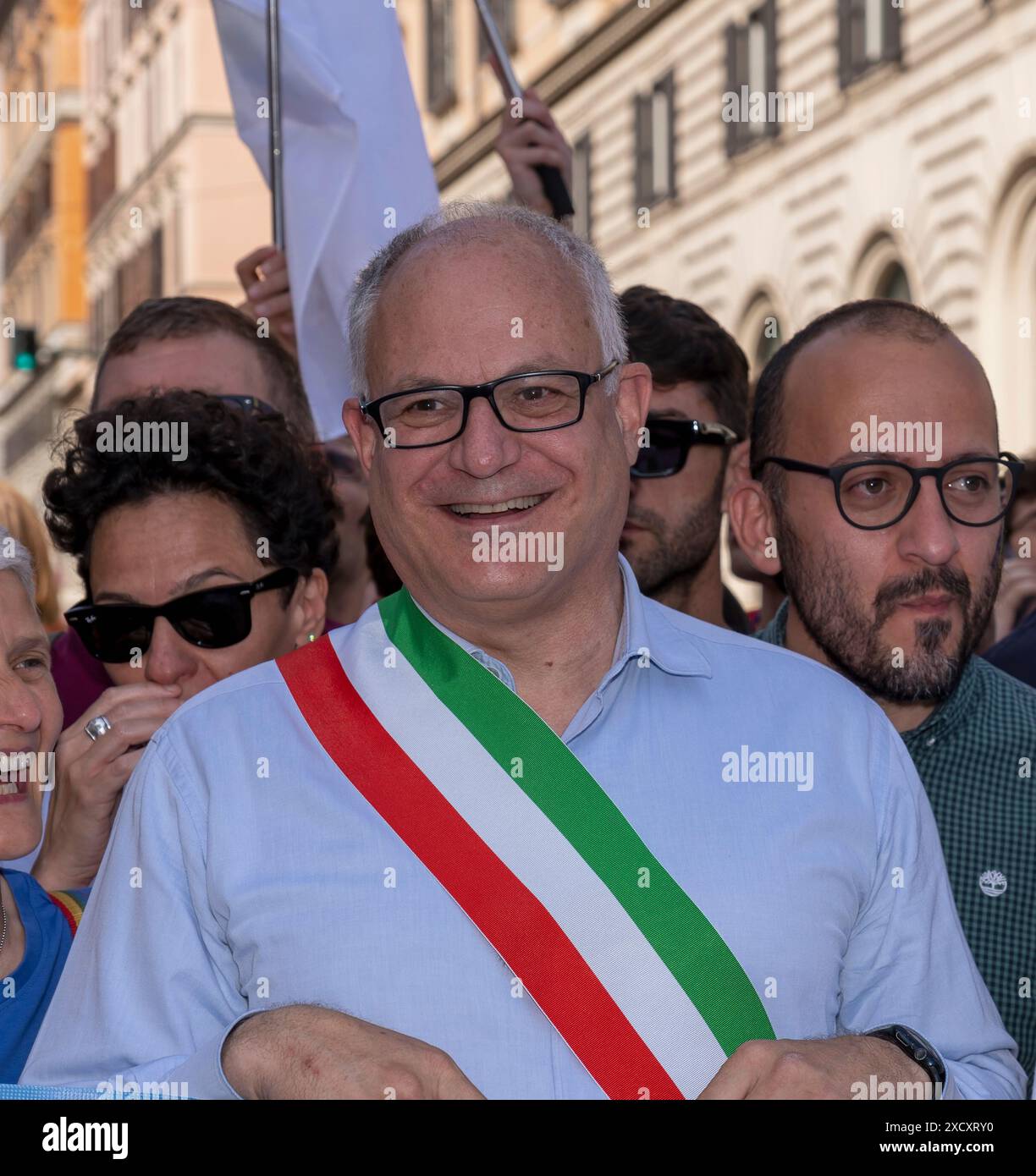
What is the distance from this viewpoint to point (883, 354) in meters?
3.27

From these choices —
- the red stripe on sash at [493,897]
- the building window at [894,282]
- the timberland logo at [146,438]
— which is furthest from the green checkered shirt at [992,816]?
the building window at [894,282]

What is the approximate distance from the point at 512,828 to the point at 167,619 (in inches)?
39.2

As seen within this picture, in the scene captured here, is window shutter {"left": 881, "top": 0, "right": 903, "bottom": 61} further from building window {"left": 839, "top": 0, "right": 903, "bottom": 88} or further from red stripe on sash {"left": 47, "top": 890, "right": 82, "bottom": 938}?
red stripe on sash {"left": 47, "top": 890, "right": 82, "bottom": 938}

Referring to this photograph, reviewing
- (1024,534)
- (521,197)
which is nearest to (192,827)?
(521,197)

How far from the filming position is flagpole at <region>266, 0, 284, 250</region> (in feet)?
13.8

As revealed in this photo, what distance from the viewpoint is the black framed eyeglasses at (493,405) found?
250 centimetres

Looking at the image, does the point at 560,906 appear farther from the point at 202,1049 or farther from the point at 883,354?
the point at 883,354

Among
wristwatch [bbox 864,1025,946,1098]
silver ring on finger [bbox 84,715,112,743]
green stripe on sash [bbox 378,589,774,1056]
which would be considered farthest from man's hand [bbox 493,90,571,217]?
wristwatch [bbox 864,1025,946,1098]

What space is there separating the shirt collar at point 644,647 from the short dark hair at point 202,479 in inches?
30.8

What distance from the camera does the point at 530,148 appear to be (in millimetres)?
4461

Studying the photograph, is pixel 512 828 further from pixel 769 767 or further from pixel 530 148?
pixel 530 148

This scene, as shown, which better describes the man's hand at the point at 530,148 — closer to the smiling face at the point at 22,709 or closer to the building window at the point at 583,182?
the smiling face at the point at 22,709

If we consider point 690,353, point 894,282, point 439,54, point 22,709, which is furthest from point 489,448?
point 439,54

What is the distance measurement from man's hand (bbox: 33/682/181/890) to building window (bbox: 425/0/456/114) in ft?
85.8
